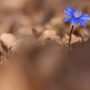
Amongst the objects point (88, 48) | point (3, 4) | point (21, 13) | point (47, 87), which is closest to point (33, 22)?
point (21, 13)

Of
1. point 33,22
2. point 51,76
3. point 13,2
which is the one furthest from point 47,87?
point 13,2

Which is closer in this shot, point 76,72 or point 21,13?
point 76,72

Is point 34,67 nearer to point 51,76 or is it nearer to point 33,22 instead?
point 51,76

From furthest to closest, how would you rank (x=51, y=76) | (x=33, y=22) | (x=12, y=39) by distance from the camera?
(x=33, y=22)
(x=12, y=39)
(x=51, y=76)

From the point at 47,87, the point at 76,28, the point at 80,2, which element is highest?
the point at 80,2

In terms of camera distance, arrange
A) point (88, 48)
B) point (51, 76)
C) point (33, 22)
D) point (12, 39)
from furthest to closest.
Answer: point (33, 22) → point (12, 39) → point (88, 48) → point (51, 76)

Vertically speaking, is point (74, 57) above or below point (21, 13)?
below

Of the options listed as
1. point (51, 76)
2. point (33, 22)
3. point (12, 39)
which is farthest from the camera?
point (33, 22)

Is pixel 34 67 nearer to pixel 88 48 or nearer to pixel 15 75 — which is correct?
pixel 15 75

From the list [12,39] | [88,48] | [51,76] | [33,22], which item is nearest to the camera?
[51,76]
